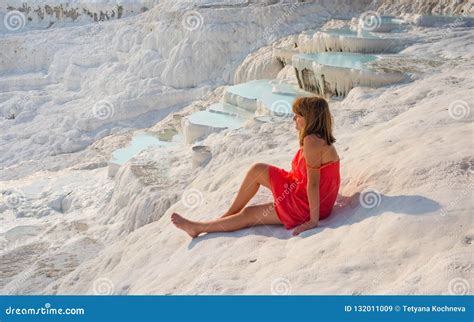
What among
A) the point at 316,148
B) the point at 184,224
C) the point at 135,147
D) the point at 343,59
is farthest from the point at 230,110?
the point at 316,148

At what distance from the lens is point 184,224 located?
141 inches

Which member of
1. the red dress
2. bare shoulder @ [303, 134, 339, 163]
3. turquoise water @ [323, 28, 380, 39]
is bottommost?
the red dress

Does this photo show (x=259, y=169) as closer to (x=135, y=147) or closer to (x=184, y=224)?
(x=184, y=224)

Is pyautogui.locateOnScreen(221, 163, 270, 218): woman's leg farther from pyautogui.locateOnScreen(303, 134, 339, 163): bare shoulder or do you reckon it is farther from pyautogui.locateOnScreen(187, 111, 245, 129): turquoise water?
pyautogui.locateOnScreen(187, 111, 245, 129): turquoise water

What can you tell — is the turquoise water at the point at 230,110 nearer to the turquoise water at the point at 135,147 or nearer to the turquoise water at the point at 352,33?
the turquoise water at the point at 135,147

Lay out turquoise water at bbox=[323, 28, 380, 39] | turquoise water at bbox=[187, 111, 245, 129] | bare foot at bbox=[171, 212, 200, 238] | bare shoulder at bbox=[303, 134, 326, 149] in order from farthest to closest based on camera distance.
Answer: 1. turquoise water at bbox=[323, 28, 380, 39]
2. turquoise water at bbox=[187, 111, 245, 129]
3. bare foot at bbox=[171, 212, 200, 238]
4. bare shoulder at bbox=[303, 134, 326, 149]

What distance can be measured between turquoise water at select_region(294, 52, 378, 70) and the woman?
167 inches

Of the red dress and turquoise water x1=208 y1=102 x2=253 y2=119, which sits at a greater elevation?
the red dress

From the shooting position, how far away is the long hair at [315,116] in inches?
121

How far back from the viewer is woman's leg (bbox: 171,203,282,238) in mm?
3371

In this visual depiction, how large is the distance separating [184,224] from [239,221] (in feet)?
1.23

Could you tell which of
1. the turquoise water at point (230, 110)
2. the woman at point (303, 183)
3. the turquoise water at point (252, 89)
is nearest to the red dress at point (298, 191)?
the woman at point (303, 183)

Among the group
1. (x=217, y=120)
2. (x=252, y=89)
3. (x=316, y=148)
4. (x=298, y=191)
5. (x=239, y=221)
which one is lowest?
(x=217, y=120)

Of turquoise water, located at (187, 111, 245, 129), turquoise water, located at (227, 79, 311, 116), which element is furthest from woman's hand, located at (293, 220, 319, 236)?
turquoise water, located at (187, 111, 245, 129)
